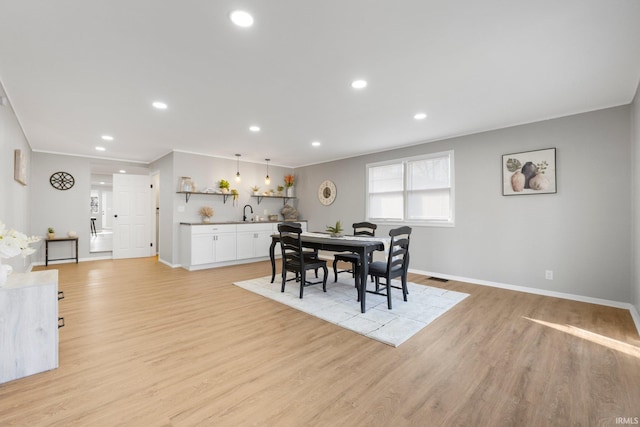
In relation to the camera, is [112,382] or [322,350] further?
[322,350]

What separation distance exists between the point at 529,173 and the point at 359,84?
290 cm

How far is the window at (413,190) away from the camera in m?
4.94

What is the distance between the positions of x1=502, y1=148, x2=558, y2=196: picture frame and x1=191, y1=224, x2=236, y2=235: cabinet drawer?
16.5 feet

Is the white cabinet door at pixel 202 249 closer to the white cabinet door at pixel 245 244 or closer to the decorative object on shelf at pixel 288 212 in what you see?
the white cabinet door at pixel 245 244

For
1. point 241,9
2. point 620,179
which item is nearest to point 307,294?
point 241,9

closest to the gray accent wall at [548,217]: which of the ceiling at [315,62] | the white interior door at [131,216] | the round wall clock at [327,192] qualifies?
the ceiling at [315,62]

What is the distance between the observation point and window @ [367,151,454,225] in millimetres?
4941

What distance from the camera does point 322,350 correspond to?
2.39 meters

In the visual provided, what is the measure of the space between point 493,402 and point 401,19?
2497mm

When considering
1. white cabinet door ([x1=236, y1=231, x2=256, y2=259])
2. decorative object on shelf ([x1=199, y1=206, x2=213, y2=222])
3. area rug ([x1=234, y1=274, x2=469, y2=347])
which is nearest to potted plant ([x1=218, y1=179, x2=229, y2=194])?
decorative object on shelf ([x1=199, y1=206, x2=213, y2=222])

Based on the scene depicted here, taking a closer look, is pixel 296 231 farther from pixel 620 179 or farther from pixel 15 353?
pixel 620 179

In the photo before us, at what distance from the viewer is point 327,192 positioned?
22.9ft

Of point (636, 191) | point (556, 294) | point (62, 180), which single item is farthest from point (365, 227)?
point (62, 180)

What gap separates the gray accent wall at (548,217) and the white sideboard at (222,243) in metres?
3.39
